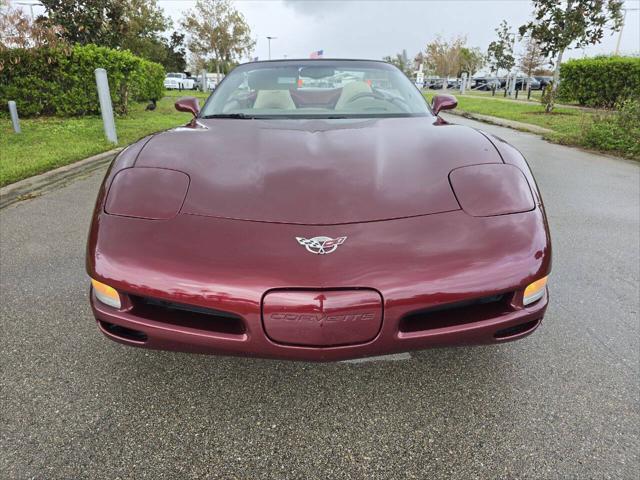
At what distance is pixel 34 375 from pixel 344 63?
8.70 feet

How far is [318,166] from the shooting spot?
5.59 ft

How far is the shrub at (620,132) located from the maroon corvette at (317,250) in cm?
703

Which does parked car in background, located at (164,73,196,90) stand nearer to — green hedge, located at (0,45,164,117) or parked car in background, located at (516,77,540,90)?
green hedge, located at (0,45,164,117)

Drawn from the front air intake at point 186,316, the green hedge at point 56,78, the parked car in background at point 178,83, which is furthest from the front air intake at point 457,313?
the parked car in background at point 178,83

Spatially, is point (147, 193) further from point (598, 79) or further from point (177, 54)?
point (177, 54)

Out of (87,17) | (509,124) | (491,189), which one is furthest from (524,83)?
(491,189)

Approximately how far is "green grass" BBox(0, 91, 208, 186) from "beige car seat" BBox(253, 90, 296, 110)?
3.54 m

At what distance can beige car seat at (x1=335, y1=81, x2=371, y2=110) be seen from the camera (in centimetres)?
276

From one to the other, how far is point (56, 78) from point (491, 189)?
434 inches

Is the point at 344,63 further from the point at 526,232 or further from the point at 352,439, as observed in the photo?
the point at 352,439

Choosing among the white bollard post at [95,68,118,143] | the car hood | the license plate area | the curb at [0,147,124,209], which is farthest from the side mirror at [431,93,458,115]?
the white bollard post at [95,68,118,143]

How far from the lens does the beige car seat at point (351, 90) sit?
109 inches

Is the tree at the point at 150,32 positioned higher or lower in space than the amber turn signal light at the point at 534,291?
higher

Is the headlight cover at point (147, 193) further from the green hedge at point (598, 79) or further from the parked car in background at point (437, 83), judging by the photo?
the parked car in background at point (437, 83)
